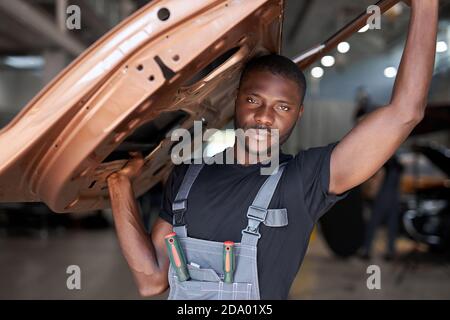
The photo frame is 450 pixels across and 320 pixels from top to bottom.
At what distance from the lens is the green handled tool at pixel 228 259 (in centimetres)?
81

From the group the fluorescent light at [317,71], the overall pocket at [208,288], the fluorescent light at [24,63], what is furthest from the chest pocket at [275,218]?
the fluorescent light at [24,63]

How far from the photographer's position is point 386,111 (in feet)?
2.75

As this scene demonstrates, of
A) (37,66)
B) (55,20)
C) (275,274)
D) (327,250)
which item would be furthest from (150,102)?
(37,66)

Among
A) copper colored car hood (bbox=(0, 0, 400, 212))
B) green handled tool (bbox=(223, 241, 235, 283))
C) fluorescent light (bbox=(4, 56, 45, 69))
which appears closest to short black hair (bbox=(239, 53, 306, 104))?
copper colored car hood (bbox=(0, 0, 400, 212))

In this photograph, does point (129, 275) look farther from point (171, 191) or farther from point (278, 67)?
point (278, 67)

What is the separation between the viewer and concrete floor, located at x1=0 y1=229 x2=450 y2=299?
374 centimetres

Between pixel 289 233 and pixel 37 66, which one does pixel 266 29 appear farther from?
pixel 37 66

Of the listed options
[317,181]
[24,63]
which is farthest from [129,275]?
[24,63]

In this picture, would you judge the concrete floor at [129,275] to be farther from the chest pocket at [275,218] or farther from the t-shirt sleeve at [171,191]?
the chest pocket at [275,218]

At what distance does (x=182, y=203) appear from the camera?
3.02 ft

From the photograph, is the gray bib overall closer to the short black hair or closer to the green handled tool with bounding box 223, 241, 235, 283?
the green handled tool with bounding box 223, 241, 235, 283

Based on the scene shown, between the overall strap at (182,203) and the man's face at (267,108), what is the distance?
0.43 ft

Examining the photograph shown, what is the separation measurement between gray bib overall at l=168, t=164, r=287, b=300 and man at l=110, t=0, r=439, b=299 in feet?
0.04

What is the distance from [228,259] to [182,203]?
0.16m
